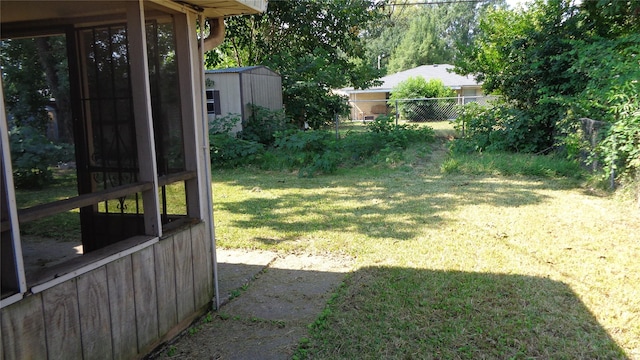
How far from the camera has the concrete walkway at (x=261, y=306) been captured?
10.2 feet

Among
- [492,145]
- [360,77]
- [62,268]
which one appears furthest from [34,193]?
[360,77]

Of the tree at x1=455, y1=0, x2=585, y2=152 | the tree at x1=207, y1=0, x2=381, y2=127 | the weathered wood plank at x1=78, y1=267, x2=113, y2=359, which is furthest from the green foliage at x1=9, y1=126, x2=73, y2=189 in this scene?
the tree at x1=207, y1=0, x2=381, y2=127

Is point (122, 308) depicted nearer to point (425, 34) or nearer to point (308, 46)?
point (308, 46)

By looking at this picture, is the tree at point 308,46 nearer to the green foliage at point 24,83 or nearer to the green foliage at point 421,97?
the green foliage at point 421,97

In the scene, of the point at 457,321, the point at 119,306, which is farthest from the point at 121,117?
the point at 457,321

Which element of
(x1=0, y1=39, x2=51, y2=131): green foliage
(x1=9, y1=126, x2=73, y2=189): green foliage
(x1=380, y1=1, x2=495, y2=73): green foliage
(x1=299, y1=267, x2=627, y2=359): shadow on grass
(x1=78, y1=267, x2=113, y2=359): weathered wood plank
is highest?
(x1=380, y1=1, x2=495, y2=73): green foliage

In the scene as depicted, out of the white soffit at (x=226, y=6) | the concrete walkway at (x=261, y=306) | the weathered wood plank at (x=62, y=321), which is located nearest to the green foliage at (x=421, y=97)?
the concrete walkway at (x=261, y=306)

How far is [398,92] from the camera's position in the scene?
80.7 feet

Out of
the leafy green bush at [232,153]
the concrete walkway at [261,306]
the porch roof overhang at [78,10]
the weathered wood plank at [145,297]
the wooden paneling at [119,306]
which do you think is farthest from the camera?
the leafy green bush at [232,153]

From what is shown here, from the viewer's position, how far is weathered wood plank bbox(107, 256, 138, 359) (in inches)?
104

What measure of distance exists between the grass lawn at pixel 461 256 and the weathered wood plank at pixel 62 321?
1374 millimetres

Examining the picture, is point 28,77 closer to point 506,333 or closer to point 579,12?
point 506,333

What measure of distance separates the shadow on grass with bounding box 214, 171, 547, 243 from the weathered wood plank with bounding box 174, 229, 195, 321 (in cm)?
231

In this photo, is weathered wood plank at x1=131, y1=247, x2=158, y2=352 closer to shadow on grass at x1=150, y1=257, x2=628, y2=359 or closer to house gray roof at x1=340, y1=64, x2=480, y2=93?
shadow on grass at x1=150, y1=257, x2=628, y2=359
